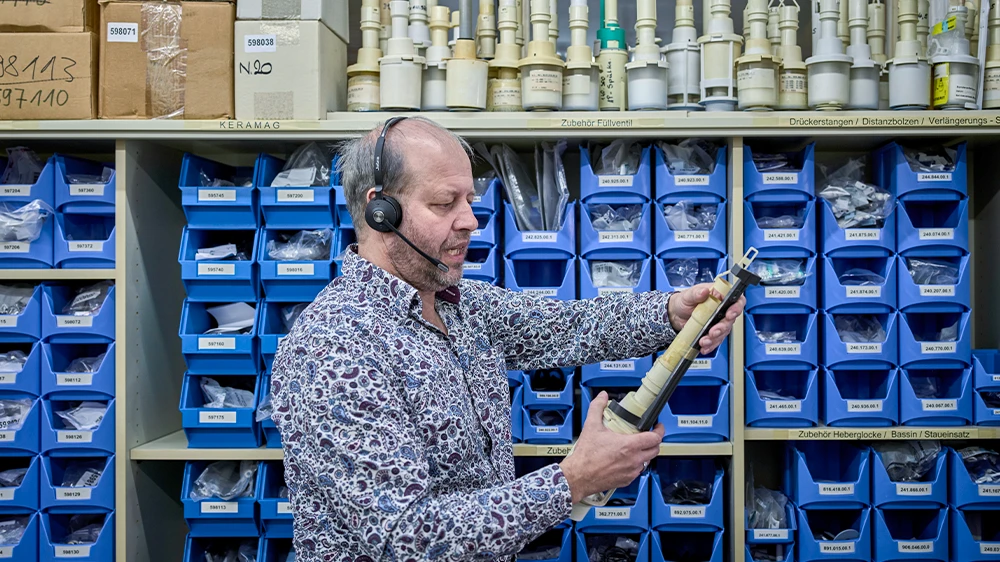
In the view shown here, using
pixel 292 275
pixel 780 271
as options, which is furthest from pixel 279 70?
pixel 780 271

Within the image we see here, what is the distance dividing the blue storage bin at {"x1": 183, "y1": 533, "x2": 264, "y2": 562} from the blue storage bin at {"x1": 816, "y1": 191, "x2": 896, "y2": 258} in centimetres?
164

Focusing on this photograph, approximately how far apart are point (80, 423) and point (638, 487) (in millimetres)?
1462

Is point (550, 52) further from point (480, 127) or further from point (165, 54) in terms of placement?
point (165, 54)

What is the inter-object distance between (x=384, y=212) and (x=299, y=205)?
88 centimetres

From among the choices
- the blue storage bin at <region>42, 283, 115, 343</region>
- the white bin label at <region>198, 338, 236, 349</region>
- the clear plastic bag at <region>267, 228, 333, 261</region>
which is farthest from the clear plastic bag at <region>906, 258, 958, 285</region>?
the blue storage bin at <region>42, 283, 115, 343</region>

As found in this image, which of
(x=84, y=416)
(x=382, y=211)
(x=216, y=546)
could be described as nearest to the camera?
(x=382, y=211)

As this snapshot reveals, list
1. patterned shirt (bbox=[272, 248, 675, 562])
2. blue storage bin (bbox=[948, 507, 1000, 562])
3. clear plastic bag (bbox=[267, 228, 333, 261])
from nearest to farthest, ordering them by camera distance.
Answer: patterned shirt (bbox=[272, 248, 675, 562]) → blue storage bin (bbox=[948, 507, 1000, 562]) → clear plastic bag (bbox=[267, 228, 333, 261])

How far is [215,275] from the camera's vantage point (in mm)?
2021

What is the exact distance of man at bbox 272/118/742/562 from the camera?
1021mm

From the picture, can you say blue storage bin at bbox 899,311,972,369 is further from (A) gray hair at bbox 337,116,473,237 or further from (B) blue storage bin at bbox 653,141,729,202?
(A) gray hair at bbox 337,116,473,237

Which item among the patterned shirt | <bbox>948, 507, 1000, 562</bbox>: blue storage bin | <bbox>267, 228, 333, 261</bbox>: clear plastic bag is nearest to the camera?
the patterned shirt

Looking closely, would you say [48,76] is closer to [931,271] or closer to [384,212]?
[384,212]

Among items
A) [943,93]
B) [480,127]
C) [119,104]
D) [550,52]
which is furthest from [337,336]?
[943,93]

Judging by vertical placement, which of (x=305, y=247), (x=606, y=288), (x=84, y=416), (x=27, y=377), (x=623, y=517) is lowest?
(x=623, y=517)
